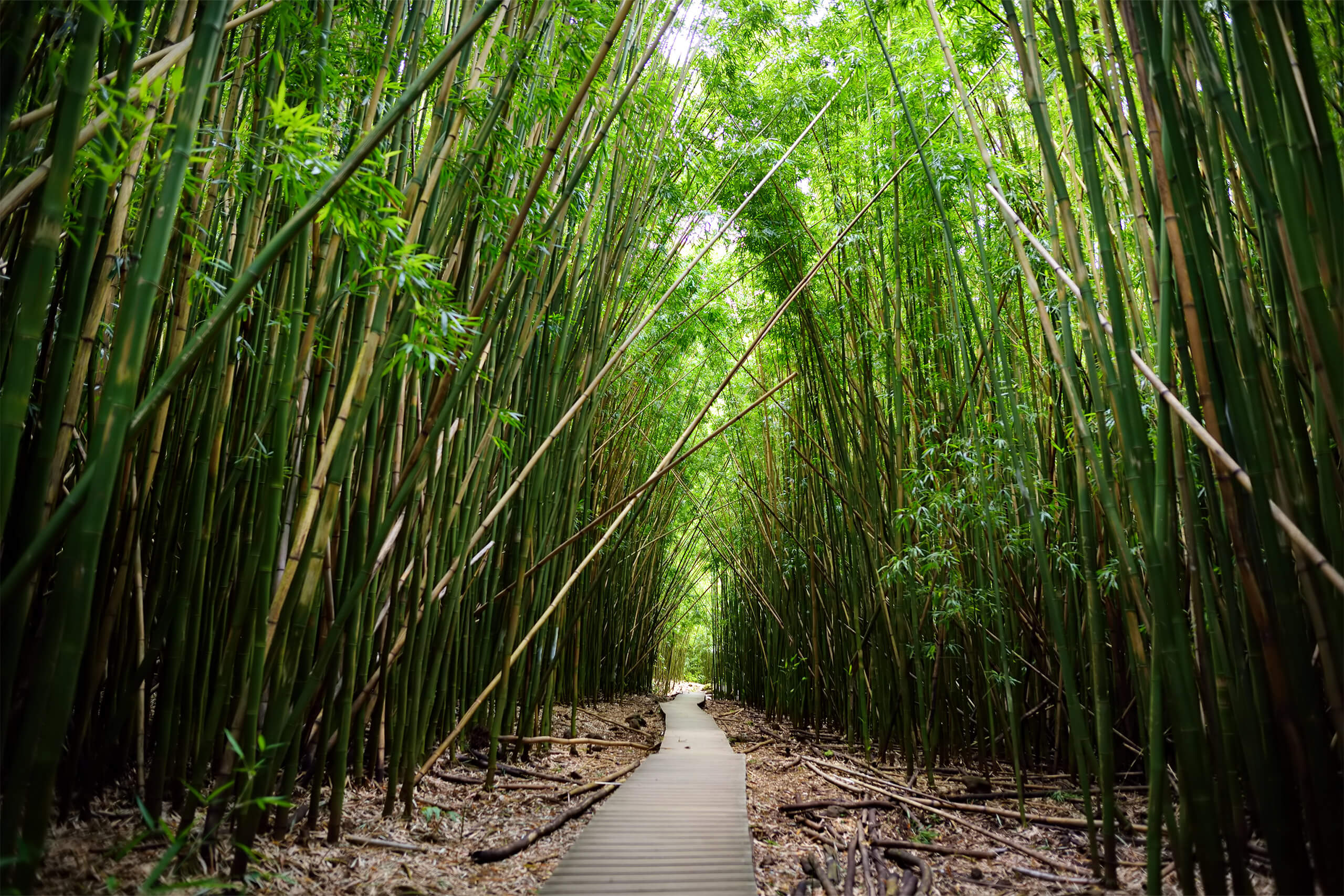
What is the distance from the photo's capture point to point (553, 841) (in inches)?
73.0

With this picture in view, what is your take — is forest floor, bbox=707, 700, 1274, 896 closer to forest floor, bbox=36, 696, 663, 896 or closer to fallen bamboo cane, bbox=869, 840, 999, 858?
fallen bamboo cane, bbox=869, 840, 999, 858

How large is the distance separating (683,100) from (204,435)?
282cm

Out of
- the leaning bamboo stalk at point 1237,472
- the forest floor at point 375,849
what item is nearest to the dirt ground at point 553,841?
the forest floor at point 375,849

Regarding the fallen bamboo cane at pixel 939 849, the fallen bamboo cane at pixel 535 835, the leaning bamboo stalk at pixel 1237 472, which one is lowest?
the fallen bamboo cane at pixel 535 835

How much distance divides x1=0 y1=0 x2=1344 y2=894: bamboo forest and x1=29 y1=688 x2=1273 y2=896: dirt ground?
20 millimetres

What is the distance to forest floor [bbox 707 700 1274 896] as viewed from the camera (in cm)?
160

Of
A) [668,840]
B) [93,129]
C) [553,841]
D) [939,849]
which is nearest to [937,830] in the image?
[939,849]

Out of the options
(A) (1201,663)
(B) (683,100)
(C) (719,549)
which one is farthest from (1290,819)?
(C) (719,549)

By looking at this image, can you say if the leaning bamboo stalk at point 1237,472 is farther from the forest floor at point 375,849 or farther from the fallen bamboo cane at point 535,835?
the fallen bamboo cane at point 535,835

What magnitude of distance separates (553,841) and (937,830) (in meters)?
1.08

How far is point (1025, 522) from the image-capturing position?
2.54m

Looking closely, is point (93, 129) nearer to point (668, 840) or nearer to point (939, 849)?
point (668, 840)

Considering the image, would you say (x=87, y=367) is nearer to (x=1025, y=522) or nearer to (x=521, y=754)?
(x=521, y=754)

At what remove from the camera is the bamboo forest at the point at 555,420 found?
3.33 feet
